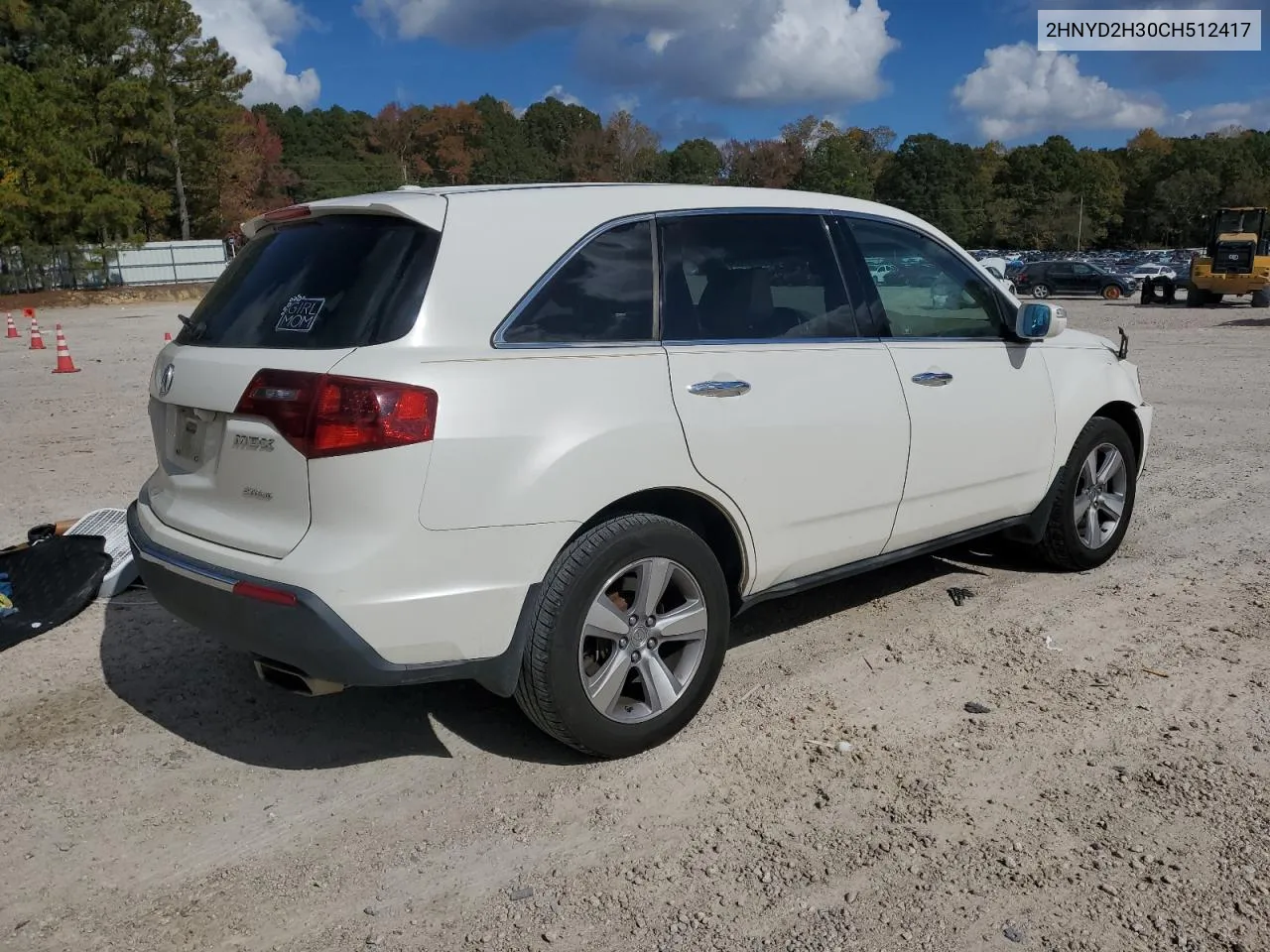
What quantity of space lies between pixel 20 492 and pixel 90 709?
4061mm

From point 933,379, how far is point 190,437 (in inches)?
112

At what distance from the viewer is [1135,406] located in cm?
558

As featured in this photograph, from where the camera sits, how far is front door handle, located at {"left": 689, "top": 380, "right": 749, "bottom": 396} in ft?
11.7

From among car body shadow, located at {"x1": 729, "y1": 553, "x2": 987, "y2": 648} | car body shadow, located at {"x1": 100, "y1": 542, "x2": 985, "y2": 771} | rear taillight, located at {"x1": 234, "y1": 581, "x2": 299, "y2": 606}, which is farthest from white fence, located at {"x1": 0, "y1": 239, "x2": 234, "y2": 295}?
rear taillight, located at {"x1": 234, "y1": 581, "x2": 299, "y2": 606}

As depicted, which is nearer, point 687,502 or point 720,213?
point 687,502

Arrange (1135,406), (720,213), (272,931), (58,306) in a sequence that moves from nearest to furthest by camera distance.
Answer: (272,931) < (720,213) < (1135,406) < (58,306)

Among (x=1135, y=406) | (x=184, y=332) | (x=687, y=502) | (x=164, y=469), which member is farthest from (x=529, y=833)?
(x=1135, y=406)

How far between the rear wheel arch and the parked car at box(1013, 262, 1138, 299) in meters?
35.9

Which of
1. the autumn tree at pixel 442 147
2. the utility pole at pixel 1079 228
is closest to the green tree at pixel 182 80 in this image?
the autumn tree at pixel 442 147

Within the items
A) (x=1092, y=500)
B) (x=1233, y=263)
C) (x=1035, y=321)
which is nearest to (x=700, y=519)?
(x=1035, y=321)

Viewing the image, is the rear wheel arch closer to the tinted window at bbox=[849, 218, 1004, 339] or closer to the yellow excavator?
the tinted window at bbox=[849, 218, 1004, 339]

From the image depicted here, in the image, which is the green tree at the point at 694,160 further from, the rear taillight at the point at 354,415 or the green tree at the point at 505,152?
the rear taillight at the point at 354,415

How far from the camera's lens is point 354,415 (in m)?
2.95

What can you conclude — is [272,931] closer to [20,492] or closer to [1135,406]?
[1135,406]
